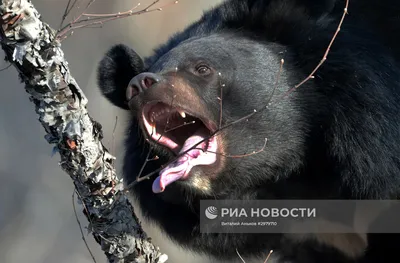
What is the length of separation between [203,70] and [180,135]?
414 millimetres

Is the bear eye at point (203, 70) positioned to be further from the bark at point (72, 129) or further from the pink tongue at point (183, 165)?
the bark at point (72, 129)

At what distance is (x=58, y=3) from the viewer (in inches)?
426

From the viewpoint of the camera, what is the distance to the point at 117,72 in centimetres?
486

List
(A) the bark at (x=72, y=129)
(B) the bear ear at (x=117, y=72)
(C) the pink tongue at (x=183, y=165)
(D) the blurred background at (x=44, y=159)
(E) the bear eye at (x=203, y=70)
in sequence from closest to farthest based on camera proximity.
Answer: (A) the bark at (x=72, y=129) < (C) the pink tongue at (x=183, y=165) < (E) the bear eye at (x=203, y=70) < (B) the bear ear at (x=117, y=72) < (D) the blurred background at (x=44, y=159)

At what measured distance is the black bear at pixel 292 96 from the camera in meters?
4.55

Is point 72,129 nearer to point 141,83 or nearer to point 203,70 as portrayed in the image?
point 141,83

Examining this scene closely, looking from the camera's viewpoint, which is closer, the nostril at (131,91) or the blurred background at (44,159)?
the nostril at (131,91)

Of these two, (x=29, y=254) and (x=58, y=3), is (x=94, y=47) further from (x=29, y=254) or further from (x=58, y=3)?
(x=29, y=254)

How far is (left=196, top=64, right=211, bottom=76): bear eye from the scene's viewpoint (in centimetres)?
452

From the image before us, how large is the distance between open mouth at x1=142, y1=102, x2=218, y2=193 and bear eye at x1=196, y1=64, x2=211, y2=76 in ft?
1.04

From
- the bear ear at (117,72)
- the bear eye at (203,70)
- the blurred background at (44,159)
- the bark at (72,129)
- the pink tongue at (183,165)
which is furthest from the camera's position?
the blurred background at (44,159)

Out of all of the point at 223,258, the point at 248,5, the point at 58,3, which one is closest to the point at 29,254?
the point at 58,3

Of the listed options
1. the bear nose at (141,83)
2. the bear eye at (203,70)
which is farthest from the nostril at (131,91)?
the bear eye at (203,70)

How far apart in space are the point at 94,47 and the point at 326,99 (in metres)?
6.63
